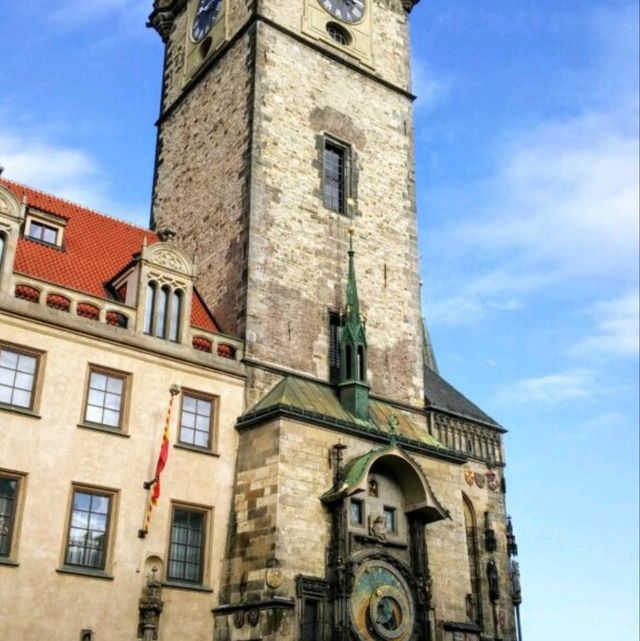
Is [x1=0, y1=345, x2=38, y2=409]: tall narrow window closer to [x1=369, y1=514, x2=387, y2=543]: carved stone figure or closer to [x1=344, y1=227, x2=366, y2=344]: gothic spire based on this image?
[x1=369, y1=514, x2=387, y2=543]: carved stone figure

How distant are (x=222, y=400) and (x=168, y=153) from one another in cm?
1051

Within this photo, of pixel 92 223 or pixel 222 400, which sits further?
pixel 92 223

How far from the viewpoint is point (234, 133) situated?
24359 mm

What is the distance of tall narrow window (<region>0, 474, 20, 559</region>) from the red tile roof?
159 inches

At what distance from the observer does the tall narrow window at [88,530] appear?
1680 cm

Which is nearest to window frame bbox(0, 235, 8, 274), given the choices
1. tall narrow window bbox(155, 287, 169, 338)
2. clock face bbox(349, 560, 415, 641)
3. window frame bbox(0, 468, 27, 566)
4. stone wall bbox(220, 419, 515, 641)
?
tall narrow window bbox(155, 287, 169, 338)

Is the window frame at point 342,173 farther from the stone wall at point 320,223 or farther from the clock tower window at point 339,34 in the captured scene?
the clock tower window at point 339,34

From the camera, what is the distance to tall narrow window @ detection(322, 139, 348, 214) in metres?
24.4

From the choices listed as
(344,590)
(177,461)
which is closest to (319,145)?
(177,461)

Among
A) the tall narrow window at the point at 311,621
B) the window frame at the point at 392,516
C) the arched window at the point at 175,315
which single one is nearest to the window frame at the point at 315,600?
the tall narrow window at the point at 311,621

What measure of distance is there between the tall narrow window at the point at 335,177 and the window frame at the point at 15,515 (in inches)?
432

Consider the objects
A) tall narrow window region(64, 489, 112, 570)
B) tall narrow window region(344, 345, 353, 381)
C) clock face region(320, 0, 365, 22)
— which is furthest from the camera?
clock face region(320, 0, 365, 22)

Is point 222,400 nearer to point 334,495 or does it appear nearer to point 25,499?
point 334,495

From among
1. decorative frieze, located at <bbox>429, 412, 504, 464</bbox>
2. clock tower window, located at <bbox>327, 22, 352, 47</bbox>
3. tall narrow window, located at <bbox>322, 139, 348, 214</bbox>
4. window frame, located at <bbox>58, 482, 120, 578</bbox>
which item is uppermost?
clock tower window, located at <bbox>327, 22, 352, 47</bbox>
